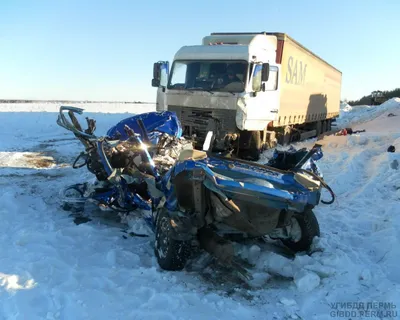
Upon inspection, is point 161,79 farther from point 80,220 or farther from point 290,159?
point 290,159

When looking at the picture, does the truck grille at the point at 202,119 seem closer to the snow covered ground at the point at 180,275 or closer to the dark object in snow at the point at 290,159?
the snow covered ground at the point at 180,275

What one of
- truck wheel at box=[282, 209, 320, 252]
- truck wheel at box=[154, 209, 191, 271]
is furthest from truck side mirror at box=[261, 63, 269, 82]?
truck wheel at box=[154, 209, 191, 271]

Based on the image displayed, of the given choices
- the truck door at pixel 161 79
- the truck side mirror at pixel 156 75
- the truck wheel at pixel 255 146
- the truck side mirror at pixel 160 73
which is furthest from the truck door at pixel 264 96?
the truck side mirror at pixel 156 75

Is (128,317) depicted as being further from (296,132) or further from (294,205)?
(296,132)

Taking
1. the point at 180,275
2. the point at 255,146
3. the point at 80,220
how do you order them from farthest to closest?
the point at 255,146, the point at 80,220, the point at 180,275

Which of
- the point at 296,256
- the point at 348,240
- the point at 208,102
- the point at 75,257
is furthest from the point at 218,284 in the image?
the point at 208,102

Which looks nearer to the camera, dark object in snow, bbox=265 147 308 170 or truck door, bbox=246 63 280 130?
dark object in snow, bbox=265 147 308 170

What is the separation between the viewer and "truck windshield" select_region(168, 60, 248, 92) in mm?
10188

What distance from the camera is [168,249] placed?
4238 millimetres

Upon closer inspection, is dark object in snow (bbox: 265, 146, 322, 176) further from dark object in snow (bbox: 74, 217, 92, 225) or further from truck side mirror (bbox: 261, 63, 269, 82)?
truck side mirror (bbox: 261, 63, 269, 82)

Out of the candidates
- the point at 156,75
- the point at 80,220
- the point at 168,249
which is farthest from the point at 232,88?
the point at 168,249

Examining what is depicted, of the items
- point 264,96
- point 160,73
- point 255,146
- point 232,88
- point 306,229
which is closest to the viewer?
point 306,229

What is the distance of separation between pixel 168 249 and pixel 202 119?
22.0ft

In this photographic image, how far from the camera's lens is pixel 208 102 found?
34.1 feet
